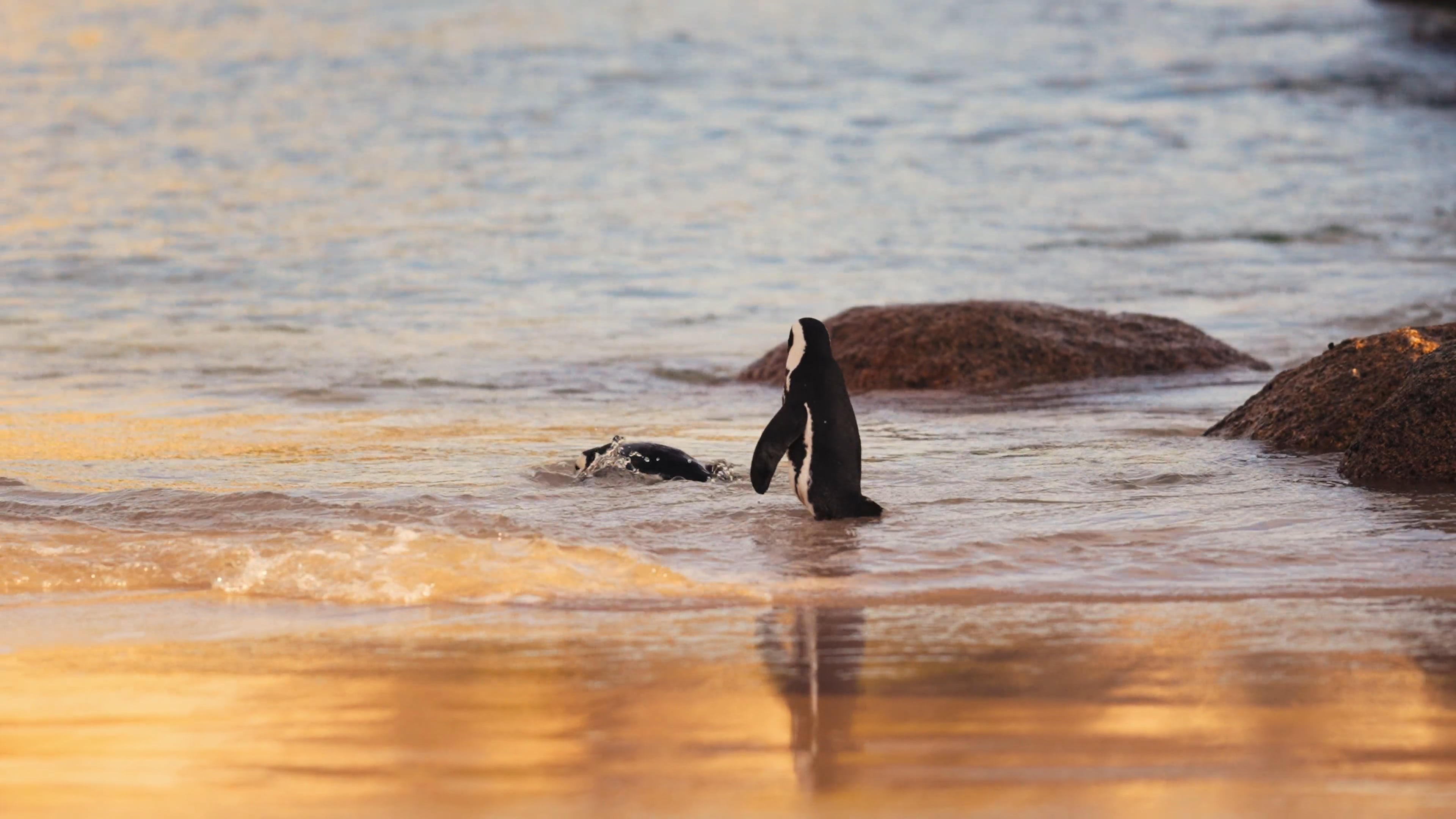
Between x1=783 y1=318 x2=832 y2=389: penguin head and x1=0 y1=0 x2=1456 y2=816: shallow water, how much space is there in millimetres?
623

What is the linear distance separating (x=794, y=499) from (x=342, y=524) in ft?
6.03

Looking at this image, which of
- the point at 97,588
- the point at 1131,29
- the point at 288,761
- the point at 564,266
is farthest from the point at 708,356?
the point at 1131,29

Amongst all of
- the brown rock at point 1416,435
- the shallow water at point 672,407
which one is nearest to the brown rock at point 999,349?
Answer: the shallow water at point 672,407

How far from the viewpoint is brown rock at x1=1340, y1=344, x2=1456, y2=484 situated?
6715 millimetres

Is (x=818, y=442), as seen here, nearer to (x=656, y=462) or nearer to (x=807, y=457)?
(x=807, y=457)

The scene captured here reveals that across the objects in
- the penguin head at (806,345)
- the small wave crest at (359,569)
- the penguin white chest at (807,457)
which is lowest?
the small wave crest at (359,569)

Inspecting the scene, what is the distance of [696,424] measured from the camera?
9320mm

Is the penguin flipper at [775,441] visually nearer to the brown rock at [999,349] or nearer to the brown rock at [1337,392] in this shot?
the brown rock at [1337,392]

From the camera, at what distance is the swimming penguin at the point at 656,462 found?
719cm

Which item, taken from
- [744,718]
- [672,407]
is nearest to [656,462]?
[672,407]

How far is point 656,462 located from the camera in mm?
7207

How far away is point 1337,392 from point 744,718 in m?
4.71

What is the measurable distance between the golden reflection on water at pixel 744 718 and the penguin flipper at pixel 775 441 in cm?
129

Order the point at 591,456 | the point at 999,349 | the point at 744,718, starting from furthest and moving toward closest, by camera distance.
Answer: the point at 999,349
the point at 591,456
the point at 744,718
